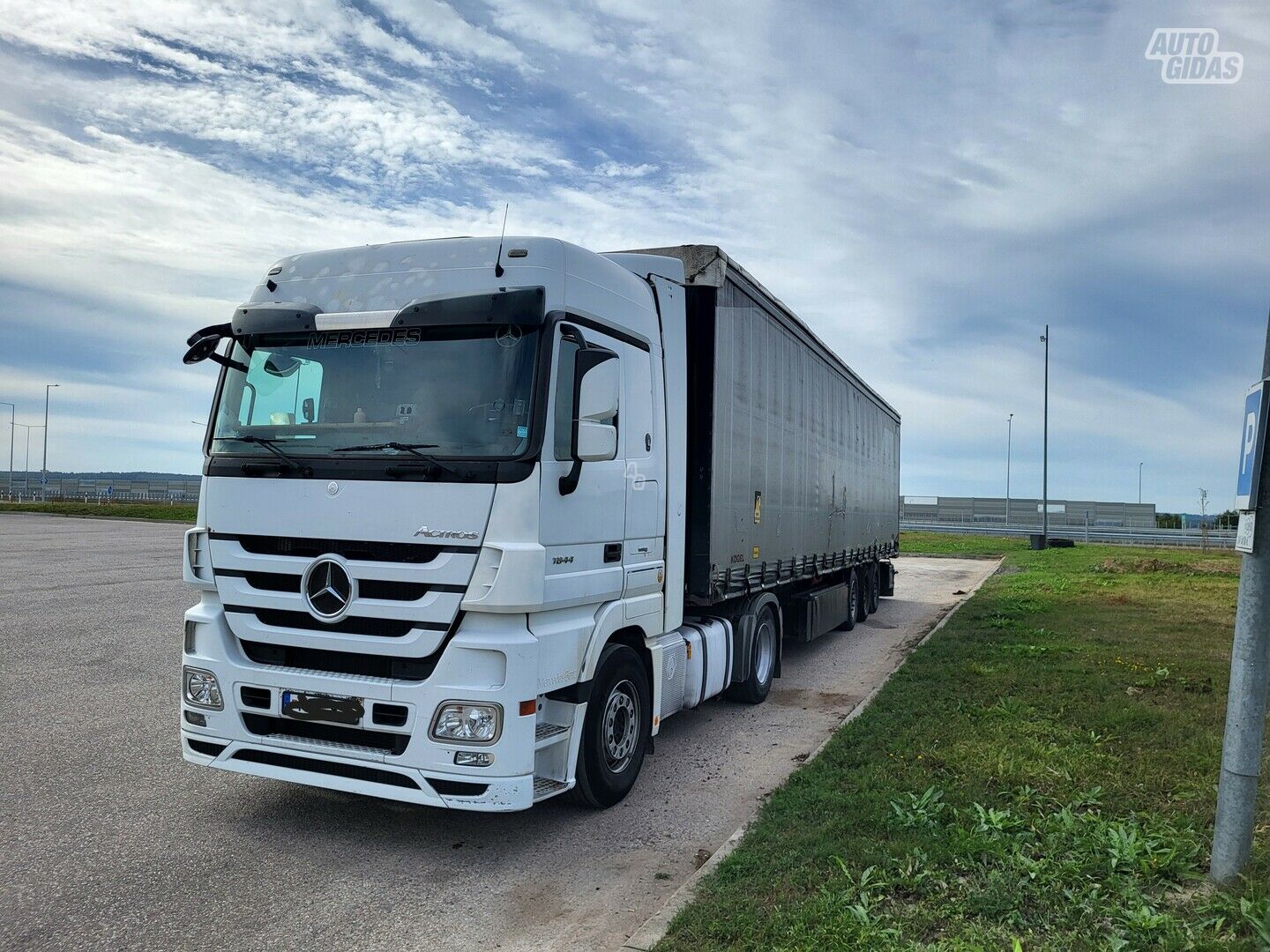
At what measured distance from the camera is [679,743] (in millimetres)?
7453

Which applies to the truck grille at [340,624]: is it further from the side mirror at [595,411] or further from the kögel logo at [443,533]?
the side mirror at [595,411]

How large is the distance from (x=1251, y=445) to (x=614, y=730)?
367 centimetres

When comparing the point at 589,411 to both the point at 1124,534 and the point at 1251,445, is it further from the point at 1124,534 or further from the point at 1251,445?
the point at 1124,534

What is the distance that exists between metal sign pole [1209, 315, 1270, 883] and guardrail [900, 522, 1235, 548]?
34.1 metres

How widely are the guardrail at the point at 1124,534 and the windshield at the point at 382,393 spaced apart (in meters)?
35.5

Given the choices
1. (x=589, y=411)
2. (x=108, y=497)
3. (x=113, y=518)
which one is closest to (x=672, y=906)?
(x=589, y=411)

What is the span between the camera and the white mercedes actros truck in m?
4.70

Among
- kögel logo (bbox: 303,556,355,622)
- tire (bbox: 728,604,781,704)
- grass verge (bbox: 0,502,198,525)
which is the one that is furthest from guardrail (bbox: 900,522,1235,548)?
grass verge (bbox: 0,502,198,525)

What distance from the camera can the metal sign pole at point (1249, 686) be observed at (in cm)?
412

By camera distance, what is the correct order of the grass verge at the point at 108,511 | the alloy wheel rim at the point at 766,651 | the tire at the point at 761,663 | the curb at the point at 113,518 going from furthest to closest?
the grass verge at the point at 108,511
the curb at the point at 113,518
the alloy wheel rim at the point at 766,651
the tire at the point at 761,663

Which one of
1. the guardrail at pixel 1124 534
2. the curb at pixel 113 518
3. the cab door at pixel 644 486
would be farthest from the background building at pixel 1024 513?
the cab door at pixel 644 486

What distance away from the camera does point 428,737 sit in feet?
15.3

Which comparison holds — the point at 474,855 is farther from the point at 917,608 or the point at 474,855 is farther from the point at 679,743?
the point at 917,608

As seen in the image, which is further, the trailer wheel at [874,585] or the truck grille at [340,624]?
the trailer wheel at [874,585]
